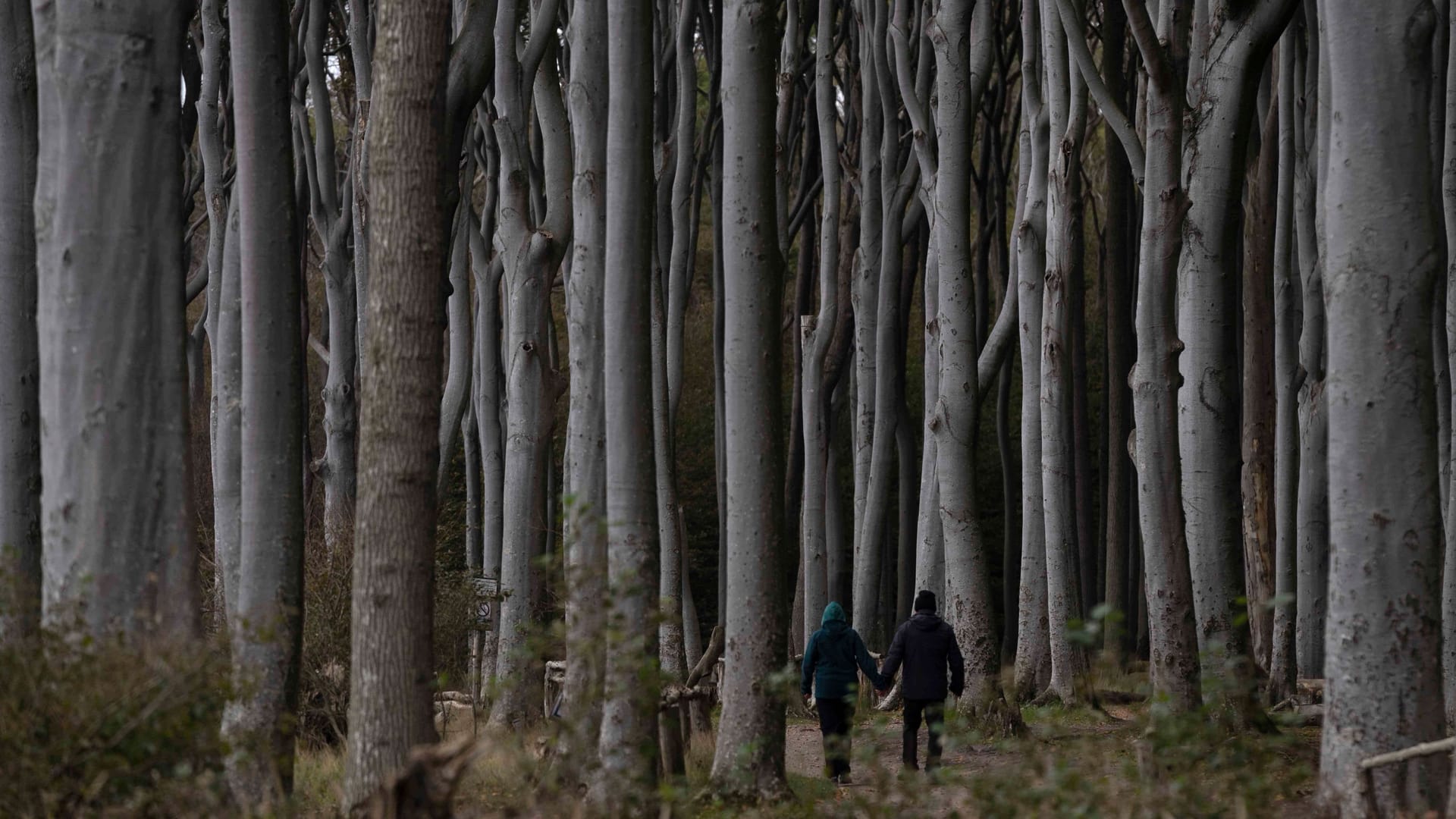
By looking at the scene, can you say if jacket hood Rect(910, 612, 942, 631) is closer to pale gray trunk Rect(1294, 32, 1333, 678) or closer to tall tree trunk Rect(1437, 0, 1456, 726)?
tall tree trunk Rect(1437, 0, 1456, 726)

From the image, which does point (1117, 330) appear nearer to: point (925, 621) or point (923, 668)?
point (925, 621)

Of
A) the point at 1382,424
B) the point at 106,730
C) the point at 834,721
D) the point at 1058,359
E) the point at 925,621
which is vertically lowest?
the point at 834,721

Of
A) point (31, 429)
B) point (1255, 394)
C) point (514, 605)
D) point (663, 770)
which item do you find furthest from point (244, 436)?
point (1255, 394)

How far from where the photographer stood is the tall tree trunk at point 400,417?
225 inches

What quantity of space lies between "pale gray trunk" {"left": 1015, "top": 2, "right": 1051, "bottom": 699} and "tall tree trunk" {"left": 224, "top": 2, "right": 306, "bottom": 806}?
7235 mm

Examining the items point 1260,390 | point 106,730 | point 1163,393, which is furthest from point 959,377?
point 106,730

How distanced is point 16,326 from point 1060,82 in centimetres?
820

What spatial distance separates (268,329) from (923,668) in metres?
4.72

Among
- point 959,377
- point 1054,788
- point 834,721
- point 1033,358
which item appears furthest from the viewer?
point 1033,358

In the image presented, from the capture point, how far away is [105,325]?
5570mm

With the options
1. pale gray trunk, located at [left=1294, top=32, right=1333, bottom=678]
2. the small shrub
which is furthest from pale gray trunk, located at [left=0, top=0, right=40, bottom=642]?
pale gray trunk, located at [left=1294, top=32, right=1333, bottom=678]

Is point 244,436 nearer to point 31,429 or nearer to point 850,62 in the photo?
point 31,429

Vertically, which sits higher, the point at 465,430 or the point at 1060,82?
the point at 1060,82

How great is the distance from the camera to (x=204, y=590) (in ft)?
42.1
